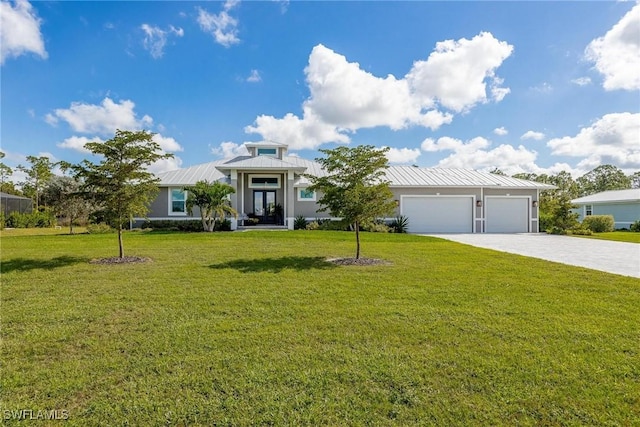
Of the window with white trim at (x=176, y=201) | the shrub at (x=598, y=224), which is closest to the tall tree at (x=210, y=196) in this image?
the window with white trim at (x=176, y=201)

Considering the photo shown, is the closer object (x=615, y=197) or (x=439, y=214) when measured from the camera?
(x=439, y=214)

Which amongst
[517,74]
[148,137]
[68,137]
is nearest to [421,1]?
[517,74]

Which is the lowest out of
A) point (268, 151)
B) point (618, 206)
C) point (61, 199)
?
point (618, 206)

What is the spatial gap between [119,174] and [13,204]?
27455 millimetres

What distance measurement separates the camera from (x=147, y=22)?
10.7m

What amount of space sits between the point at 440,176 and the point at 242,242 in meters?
15.1

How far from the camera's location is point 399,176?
21438 mm

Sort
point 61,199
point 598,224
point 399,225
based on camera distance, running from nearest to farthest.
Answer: point 61,199, point 399,225, point 598,224

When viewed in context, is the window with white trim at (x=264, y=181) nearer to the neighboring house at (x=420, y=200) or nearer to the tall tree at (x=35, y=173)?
the neighboring house at (x=420, y=200)

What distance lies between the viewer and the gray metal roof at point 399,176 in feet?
60.0

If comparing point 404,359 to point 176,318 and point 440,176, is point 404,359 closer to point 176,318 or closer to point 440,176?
point 176,318

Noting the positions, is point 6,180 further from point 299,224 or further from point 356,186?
point 356,186

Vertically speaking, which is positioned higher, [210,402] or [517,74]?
[517,74]

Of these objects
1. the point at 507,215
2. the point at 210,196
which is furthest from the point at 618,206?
the point at 210,196
